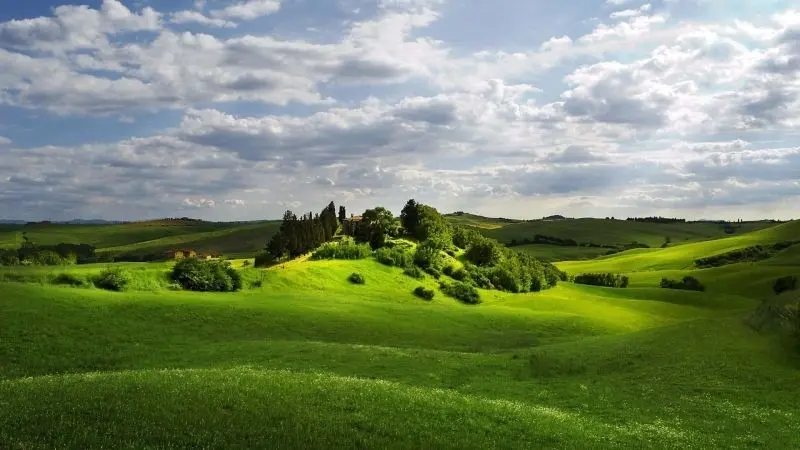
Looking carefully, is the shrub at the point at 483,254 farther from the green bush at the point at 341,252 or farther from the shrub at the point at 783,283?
the shrub at the point at 783,283

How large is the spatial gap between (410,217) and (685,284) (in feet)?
231

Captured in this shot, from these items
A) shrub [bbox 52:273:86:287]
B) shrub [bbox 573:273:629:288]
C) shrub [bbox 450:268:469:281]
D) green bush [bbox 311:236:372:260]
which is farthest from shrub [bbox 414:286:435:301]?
shrub [bbox 573:273:629:288]

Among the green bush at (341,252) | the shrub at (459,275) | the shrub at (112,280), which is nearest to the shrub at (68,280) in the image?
the shrub at (112,280)

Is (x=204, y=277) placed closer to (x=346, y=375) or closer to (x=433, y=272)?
(x=346, y=375)

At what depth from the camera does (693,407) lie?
1024 inches

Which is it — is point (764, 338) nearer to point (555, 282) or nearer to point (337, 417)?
point (337, 417)

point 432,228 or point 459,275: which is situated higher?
point 432,228

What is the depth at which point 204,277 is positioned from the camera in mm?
56656

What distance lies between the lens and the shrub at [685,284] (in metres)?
134

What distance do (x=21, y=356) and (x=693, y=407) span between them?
34242 mm

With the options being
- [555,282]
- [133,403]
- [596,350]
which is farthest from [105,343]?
[555,282]

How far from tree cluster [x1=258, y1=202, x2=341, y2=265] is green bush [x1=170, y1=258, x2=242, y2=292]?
22021mm

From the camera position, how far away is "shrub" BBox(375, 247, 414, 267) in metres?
85.0

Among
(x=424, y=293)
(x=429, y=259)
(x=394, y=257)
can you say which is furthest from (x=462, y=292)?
(x=394, y=257)
